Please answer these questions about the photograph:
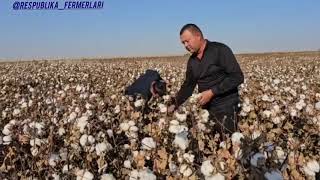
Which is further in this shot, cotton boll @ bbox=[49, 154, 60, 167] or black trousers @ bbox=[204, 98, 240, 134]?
black trousers @ bbox=[204, 98, 240, 134]

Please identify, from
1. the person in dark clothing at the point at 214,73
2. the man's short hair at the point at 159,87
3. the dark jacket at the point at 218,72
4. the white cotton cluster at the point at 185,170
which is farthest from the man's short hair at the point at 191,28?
the white cotton cluster at the point at 185,170

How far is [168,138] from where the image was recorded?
5.01 metres

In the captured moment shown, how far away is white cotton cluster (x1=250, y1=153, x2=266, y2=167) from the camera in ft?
10.2

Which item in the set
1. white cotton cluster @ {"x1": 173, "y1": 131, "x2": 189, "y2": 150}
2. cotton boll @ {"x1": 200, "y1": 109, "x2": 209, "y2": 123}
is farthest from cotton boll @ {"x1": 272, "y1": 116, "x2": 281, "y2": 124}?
white cotton cluster @ {"x1": 173, "y1": 131, "x2": 189, "y2": 150}

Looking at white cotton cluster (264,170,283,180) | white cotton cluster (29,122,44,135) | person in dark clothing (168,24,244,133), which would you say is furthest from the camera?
person in dark clothing (168,24,244,133)

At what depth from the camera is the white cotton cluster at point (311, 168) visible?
3.44 m

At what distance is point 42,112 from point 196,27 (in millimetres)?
2627

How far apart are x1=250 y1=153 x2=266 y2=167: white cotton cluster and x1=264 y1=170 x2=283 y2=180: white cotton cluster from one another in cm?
14

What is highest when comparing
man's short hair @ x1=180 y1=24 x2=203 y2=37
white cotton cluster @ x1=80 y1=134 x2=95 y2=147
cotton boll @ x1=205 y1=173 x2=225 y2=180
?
man's short hair @ x1=180 y1=24 x2=203 y2=37

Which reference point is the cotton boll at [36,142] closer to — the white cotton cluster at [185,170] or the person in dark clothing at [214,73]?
the person in dark clothing at [214,73]

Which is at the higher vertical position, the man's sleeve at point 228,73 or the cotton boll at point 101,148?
the man's sleeve at point 228,73

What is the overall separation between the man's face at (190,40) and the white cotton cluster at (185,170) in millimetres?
2231

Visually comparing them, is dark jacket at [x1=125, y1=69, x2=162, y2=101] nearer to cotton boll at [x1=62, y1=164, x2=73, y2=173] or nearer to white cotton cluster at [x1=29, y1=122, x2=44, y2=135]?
white cotton cluster at [x1=29, y1=122, x2=44, y2=135]

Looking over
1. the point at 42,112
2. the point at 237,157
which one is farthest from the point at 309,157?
the point at 42,112
